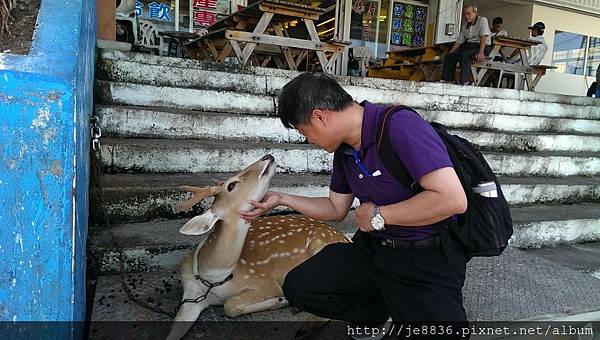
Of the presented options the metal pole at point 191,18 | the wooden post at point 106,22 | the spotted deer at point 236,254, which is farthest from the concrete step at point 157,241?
the metal pole at point 191,18

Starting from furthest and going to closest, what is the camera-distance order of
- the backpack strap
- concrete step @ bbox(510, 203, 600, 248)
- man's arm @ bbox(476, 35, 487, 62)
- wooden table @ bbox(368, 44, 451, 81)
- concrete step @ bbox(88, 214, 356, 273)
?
wooden table @ bbox(368, 44, 451, 81) < man's arm @ bbox(476, 35, 487, 62) < concrete step @ bbox(510, 203, 600, 248) < concrete step @ bbox(88, 214, 356, 273) < the backpack strap

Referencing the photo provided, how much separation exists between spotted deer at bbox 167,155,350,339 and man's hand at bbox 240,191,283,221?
0.03 metres

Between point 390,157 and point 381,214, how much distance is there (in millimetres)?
241

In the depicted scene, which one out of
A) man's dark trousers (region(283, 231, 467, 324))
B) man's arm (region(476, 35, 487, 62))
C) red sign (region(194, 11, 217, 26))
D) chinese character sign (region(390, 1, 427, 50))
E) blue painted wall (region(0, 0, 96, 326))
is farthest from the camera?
chinese character sign (region(390, 1, 427, 50))

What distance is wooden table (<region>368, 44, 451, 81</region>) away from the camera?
32.4 ft

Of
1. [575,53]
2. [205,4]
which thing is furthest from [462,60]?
[575,53]

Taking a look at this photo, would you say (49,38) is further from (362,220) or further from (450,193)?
(450,193)

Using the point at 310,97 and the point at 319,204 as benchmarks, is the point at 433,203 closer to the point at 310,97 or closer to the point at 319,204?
the point at 310,97

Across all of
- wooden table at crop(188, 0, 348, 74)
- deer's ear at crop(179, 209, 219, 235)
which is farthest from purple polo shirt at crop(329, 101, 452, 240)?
wooden table at crop(188, 0, 348, 74)

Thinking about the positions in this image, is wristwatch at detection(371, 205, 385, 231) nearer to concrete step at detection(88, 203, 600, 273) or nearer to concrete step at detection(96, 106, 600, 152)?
concrete step at detection(88, 203, 600, 273)

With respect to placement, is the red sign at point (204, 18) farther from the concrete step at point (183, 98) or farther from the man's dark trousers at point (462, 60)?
the concrete step at point (183, 98)

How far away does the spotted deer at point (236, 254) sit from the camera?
2.33m

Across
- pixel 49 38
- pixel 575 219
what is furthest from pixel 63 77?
pixel 575 219

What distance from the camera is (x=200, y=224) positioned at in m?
2.26
